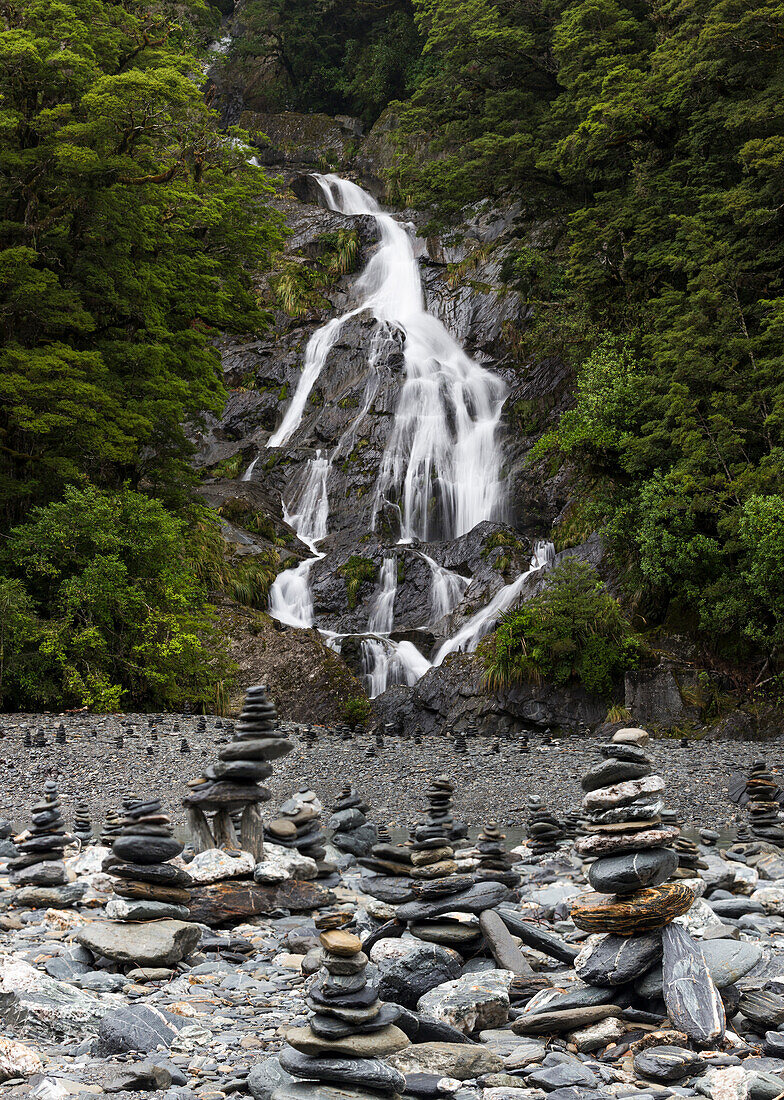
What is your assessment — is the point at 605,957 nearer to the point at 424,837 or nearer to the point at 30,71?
the point at 424,837

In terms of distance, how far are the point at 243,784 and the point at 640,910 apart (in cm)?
425

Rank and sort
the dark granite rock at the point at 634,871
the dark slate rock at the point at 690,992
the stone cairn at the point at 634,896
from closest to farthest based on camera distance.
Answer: the dark slate rock at the point at 690,992, the stone cairn at the point at 634,896, the dark granite rock at the point at 634,871

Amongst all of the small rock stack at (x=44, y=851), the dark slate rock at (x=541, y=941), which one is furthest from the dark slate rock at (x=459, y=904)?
the small rock stack at (x=44, y=851)

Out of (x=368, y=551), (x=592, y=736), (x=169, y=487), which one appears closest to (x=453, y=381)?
(x=368, y=551)

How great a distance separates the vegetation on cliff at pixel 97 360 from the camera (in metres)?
17.5

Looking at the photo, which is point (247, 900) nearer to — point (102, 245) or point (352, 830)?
point (352, 830)

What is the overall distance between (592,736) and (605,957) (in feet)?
47.3

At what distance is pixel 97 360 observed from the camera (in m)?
18.5

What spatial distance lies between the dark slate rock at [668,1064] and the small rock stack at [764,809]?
625cm

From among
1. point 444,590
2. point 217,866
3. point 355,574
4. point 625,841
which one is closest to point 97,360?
point 355,574

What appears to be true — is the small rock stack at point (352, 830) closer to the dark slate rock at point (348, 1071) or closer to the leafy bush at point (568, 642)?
the dark slate rock at point (348, 1071)

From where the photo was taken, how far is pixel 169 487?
69.8ft

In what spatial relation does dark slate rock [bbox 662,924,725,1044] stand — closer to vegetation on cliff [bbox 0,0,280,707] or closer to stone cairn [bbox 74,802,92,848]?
stone cairn [bbox 74,802,92,848]

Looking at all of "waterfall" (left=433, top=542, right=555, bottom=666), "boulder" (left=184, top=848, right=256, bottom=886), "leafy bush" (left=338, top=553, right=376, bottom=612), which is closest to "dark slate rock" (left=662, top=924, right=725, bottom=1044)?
"boulder" (left=184, top=848, right=256, bottom=886)
